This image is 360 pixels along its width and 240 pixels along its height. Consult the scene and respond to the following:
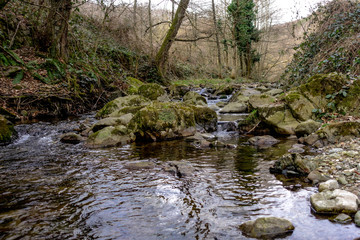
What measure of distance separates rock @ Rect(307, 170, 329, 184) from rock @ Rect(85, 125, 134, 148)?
4.14m

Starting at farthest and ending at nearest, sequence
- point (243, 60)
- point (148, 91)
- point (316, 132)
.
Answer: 1. point (243, 60)
2. point (148, 91)
3. point (316, 132)

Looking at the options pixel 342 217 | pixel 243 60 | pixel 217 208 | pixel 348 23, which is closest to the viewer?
pixel 342 217

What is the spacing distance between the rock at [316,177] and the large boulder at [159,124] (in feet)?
12.4

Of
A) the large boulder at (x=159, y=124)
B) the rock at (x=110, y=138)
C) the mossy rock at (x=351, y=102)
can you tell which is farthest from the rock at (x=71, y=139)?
the mossy rock at (x=351, y=102)

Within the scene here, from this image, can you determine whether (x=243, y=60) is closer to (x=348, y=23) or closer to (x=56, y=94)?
(x=348, y=23)

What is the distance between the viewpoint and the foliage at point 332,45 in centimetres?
796

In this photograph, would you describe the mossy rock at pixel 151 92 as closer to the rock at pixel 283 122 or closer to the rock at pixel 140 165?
the rock at pixel 283 122

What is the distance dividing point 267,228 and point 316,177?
59.4 inches

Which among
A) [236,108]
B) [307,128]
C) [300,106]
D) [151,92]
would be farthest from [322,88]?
[151,92]

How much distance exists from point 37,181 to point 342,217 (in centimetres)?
376

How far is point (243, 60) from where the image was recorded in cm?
2762

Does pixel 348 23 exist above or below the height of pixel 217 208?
above

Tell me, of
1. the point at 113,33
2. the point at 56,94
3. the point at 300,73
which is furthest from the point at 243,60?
the point at 56,94

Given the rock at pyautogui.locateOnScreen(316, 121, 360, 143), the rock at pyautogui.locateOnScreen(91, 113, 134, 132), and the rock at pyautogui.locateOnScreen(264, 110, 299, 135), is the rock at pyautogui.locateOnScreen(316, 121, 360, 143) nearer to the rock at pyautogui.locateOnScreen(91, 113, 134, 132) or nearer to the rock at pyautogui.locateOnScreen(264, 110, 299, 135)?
the rock at pyautogui.locateOnScreen(264, 110, 299, 135)
